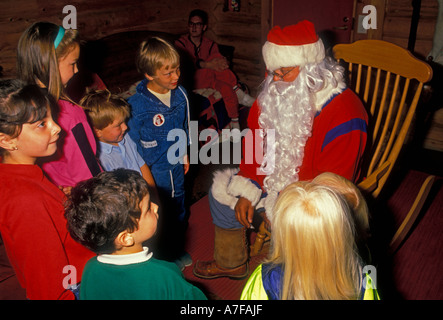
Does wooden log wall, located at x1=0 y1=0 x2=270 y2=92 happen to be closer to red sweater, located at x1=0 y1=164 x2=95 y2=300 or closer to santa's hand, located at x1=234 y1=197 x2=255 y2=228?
red sweater, located at x1=0 y1=164 x2=95 y2=300

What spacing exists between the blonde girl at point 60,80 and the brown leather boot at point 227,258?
99cm

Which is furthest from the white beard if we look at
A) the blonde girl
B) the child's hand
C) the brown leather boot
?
the child's hand

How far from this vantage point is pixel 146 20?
500 cm

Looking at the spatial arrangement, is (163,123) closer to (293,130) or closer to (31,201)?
(293,130)

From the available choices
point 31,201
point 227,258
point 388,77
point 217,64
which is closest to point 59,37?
point 31,201

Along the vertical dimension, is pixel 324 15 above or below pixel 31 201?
above

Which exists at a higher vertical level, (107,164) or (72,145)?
(72,145)

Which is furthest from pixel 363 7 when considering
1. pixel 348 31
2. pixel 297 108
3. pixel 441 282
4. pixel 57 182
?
pixel 57 182

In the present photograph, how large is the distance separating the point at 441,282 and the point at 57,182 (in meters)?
2.52

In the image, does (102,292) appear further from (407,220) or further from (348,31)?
(348,31)

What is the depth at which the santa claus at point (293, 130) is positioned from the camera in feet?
6.81

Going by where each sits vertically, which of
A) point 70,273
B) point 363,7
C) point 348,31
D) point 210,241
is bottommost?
point 210,241

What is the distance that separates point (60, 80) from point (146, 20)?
3571mm

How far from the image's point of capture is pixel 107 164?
86.5 inches
